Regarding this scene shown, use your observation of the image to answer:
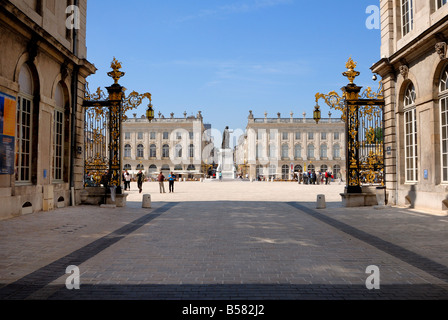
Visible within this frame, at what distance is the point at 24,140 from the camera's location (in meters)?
11.6

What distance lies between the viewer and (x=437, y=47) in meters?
11.2

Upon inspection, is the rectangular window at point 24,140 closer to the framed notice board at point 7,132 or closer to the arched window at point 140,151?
the framed notice board at point 7,132

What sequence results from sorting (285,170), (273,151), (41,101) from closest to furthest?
(41,101)
(273,151)
(285,170)

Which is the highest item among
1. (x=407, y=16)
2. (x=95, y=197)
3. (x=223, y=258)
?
(x=407, y=16)

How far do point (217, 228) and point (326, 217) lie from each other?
4.07 metres

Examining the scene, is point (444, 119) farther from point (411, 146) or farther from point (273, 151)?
point (273, 151)

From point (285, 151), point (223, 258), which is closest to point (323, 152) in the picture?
point (285, 151)

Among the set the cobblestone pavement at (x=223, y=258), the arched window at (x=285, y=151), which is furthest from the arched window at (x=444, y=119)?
the arched window at (x=285, y=151)

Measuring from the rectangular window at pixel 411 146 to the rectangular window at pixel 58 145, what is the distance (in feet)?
41.4

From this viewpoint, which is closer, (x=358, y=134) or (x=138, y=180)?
(x=358, y=134)

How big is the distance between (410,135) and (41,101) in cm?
1262

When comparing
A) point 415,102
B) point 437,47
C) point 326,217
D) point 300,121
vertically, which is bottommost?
point 326,217
